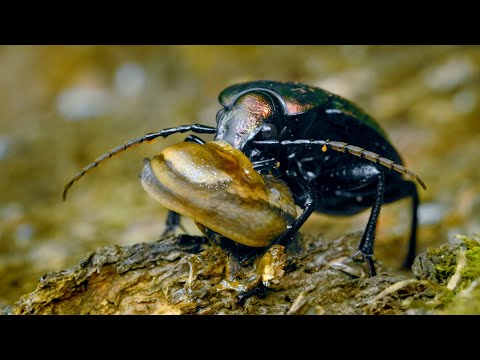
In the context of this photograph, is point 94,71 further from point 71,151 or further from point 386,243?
point 386,243

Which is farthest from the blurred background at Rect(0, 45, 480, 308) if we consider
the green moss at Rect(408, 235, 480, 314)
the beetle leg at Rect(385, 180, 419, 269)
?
the green moss at Rect(408, 235, 480, 314)

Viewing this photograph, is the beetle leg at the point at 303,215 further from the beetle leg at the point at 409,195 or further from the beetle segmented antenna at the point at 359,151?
the beetle leg at the point at 409,195

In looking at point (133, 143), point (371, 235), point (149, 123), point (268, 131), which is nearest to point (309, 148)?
point (268, 131)

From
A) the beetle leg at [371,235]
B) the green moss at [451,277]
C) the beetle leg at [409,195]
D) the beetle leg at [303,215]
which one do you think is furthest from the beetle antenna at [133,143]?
the beetle leg at [409,195]

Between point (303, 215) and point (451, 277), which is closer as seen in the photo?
point (451, 277)

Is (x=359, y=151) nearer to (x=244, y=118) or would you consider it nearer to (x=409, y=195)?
(x=244, y=118)

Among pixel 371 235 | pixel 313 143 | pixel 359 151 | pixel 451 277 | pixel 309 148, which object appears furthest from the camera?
pixel 309 148

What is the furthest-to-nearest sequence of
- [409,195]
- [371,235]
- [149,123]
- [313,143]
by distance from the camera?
[149,123], [409,195], [371,235], [313,143]
